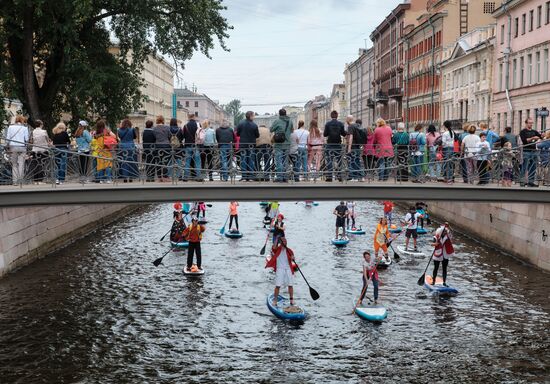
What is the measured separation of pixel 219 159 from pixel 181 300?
480 centimetres

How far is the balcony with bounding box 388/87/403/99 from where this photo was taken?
9647cm

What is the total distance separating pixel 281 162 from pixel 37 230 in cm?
1210

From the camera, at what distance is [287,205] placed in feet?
172

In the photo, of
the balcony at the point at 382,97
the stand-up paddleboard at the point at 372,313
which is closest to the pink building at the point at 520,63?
the stand-up paddleboard at the point at 372,313

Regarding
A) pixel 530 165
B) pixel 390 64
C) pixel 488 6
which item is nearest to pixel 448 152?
pixel 530 165

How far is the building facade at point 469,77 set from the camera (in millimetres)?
60406

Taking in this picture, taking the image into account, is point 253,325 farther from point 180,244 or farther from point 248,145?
point 180,244

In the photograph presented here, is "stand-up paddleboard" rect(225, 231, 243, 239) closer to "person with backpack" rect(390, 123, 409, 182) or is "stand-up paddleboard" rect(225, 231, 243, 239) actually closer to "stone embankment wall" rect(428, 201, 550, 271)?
"stone embankment wall" rect(428, 201, 550, 271)

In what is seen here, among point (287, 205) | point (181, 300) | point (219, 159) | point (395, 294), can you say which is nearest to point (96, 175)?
point (219, 159)

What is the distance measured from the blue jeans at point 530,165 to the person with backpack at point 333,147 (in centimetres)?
461

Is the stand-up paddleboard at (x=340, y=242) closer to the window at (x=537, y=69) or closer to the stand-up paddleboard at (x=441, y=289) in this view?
the stand-up paddleboard at (x=441, y=289)

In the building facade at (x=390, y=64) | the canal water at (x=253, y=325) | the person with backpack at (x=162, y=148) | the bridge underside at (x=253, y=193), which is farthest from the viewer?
the building facade at (x=390, y=64)

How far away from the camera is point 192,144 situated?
66.0 ft

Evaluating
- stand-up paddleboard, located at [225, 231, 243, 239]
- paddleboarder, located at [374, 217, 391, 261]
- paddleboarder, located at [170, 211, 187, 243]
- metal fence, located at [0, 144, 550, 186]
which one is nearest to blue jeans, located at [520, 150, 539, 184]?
metal fence, located at [0, 144, 550, 186]
